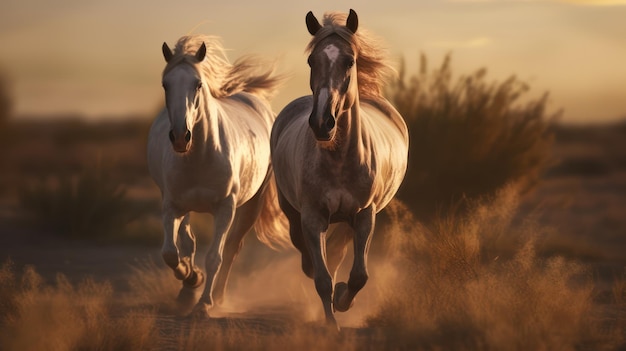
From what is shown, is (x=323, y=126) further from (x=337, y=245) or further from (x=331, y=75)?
(x=337, y=245)

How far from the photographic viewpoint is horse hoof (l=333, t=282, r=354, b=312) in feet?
27.3

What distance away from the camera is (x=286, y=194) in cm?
896

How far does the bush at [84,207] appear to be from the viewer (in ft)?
53.5

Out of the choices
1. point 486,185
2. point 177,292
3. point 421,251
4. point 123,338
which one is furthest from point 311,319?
point 486,185

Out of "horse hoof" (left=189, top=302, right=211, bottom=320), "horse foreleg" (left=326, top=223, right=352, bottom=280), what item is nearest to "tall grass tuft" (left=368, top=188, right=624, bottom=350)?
"horse foreleg" (left=326, top=223, right=352, bottom=280)

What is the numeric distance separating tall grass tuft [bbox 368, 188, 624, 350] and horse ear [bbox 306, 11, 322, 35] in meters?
2.24

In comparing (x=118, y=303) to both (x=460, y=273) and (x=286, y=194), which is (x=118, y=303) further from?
(x=460, y=273)

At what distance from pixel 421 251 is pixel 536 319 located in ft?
6.17

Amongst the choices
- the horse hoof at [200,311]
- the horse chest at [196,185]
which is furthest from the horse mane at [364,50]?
the horse hoof at [200,311]

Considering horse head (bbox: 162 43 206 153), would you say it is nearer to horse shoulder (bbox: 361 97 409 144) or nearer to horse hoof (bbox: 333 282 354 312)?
horse shoulder (bbox: 361 97 409 144)

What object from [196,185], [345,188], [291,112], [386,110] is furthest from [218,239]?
[345,188]

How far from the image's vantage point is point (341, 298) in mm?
8328

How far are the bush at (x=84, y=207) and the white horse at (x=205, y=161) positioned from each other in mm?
5885

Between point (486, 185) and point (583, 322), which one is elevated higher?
point (583, 322)
